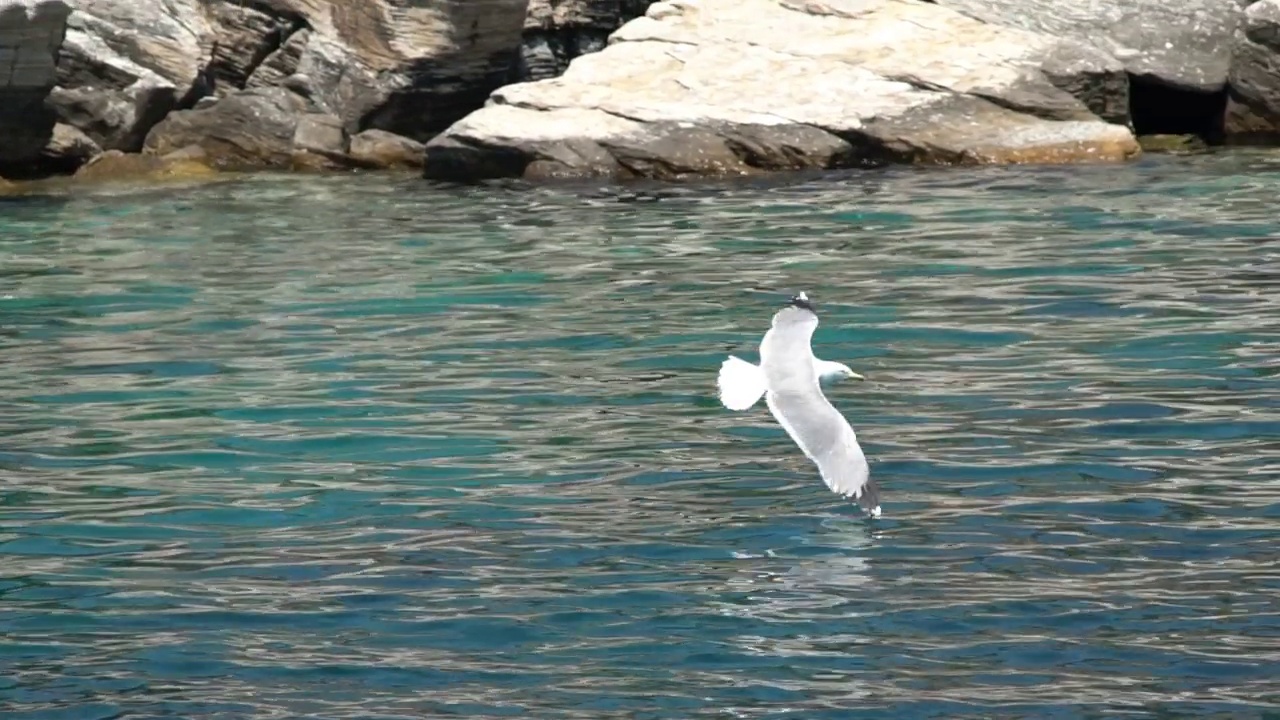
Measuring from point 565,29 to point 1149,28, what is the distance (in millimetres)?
4375

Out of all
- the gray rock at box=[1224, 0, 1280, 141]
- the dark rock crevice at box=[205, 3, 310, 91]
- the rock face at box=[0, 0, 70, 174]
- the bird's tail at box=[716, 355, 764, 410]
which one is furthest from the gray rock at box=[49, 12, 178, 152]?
the bird's tail at box=[716, 355, 764, 410]

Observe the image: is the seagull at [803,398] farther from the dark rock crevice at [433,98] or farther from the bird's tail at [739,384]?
the dark rock crevice at [433,98]

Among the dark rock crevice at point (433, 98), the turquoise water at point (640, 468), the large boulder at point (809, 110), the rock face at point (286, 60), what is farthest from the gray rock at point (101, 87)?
the turquoise water at point (640, 468)

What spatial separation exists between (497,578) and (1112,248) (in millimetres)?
6242

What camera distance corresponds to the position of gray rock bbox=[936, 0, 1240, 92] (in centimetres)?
1570

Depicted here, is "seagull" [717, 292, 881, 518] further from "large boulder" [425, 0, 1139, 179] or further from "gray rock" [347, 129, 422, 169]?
"gray rock" [347, 129, 422, 169]

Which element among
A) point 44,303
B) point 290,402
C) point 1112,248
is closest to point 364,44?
point 44,303

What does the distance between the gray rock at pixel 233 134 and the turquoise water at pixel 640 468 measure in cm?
279

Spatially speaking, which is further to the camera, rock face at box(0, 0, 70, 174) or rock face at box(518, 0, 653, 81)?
rock face at box(518, 0, 653, 81)

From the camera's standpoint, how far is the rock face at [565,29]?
56.0 feet

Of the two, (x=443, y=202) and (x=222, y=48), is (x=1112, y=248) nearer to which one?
(x=443, y=202)

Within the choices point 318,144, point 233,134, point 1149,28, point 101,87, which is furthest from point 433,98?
point 1149,28

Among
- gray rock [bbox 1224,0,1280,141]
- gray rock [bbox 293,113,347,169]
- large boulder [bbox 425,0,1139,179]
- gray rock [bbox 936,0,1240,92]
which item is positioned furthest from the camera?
gray rock [bbox 293,113,347,169]

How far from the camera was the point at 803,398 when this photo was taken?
694 centimetres
